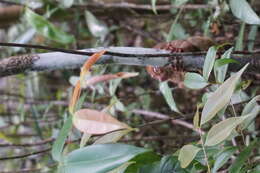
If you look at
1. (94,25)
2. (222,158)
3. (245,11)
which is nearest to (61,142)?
(222,158)

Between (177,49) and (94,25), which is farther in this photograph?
(94,25)

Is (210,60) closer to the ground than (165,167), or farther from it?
farther from it

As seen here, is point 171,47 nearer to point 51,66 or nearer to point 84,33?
point 51,66

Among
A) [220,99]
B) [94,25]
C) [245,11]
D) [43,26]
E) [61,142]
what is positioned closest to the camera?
[220,99]

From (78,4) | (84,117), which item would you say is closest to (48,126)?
(78,4)

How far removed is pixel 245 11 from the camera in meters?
0.62

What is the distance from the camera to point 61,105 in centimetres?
121

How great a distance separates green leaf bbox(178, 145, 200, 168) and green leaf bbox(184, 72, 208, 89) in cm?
12

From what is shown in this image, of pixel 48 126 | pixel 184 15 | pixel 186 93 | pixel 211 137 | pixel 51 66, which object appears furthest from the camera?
pixel 48 126

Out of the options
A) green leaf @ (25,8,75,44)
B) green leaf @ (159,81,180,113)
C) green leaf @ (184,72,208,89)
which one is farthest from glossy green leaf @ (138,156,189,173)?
green leaf @ (25,8,75,44)

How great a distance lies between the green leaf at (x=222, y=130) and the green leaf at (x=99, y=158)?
73mm

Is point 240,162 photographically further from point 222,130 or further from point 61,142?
point 61,142

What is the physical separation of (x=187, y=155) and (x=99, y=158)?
0.32 feet

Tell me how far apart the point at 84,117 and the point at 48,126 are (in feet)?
2.99
